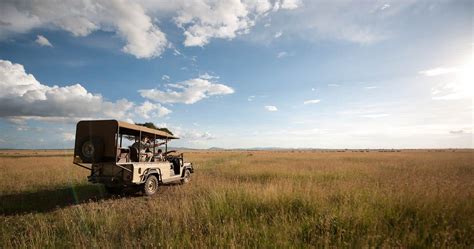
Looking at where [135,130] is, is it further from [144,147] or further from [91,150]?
[91,150]

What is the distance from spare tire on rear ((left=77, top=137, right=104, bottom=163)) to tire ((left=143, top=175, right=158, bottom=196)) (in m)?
2.01

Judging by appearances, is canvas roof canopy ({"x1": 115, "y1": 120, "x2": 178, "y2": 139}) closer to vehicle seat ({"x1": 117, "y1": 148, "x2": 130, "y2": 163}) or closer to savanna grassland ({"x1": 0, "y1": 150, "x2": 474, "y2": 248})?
vehicle seat ({"x1": 117, "y1": 148, "x2": 130, "y2": 163})

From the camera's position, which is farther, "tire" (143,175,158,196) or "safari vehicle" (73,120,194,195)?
"tire" (143,175,158,196)

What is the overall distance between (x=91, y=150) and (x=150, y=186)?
106 inches

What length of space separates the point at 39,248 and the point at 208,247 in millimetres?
2963

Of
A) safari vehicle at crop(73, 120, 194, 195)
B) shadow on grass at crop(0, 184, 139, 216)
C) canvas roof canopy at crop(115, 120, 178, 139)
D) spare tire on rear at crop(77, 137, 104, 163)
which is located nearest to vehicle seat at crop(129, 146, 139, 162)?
safari vehicle at crop(73, 120, 194, 195)

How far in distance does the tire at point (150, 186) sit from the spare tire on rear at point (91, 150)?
2006 millimetres

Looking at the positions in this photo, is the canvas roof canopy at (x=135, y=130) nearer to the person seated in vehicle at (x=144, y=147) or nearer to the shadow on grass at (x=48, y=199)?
the person seated in vehicle at (x=144, y=147)

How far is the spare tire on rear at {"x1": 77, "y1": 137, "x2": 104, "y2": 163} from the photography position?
30.4ft

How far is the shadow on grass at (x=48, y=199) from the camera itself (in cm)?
781

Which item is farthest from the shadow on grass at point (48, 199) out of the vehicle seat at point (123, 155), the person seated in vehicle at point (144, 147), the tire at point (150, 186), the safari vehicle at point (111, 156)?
the person seated in vehicle at point (144, 147)

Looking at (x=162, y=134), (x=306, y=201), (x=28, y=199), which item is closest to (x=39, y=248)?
(x=306, y=201)

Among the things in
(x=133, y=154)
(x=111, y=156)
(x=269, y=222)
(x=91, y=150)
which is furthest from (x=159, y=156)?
(x=269, y=222)

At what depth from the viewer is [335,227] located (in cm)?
519
